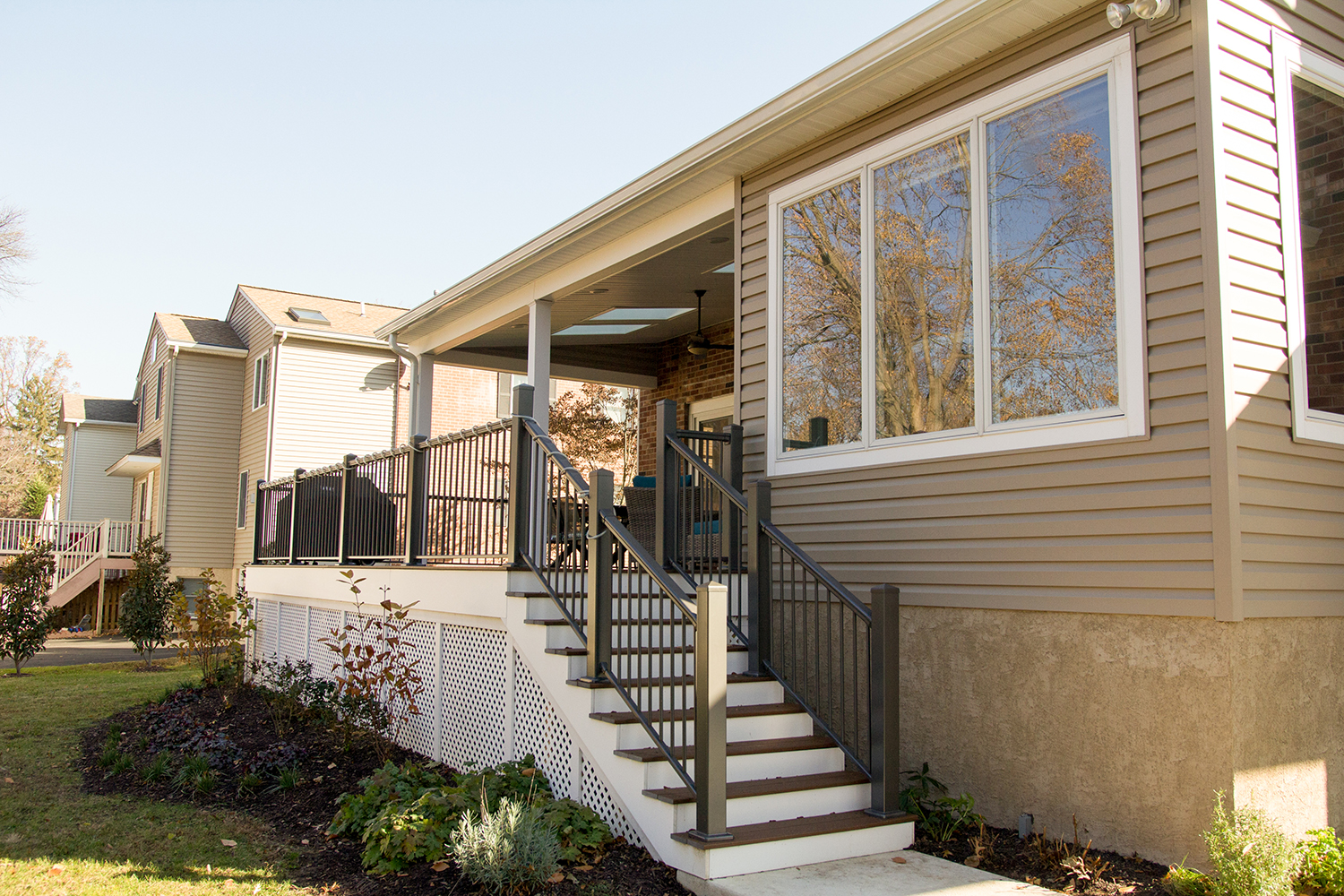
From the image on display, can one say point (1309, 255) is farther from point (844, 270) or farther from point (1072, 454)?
point (844, 270)

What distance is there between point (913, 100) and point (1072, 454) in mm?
2255

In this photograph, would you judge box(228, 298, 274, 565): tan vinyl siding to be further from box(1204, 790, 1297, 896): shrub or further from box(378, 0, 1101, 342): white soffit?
box(1204, 790, 1297, 896): shrub

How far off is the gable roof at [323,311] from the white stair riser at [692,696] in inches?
605

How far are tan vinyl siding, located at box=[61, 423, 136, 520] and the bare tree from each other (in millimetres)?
10287

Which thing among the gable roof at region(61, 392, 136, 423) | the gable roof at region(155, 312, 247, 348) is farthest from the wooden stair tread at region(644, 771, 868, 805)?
the gable roof at region(61, 392, 136, 423)

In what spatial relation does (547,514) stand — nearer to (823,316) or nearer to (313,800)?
(823,316)

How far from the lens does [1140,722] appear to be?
399cm

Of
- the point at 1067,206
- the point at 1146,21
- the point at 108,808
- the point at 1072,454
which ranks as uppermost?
the point at 1146,21

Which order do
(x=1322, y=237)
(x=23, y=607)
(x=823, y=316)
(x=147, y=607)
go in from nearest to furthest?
(x=1322, y=237), (x=823, y=316), (x=23, y=607), (x=147, y=607)

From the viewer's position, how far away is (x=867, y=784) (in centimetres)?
450

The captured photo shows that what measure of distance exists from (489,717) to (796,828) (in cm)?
229

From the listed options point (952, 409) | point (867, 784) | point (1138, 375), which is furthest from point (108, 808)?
point (1138, 375)

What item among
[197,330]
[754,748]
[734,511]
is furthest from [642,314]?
[197,330]

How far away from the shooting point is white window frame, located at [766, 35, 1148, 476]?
13.6ft
